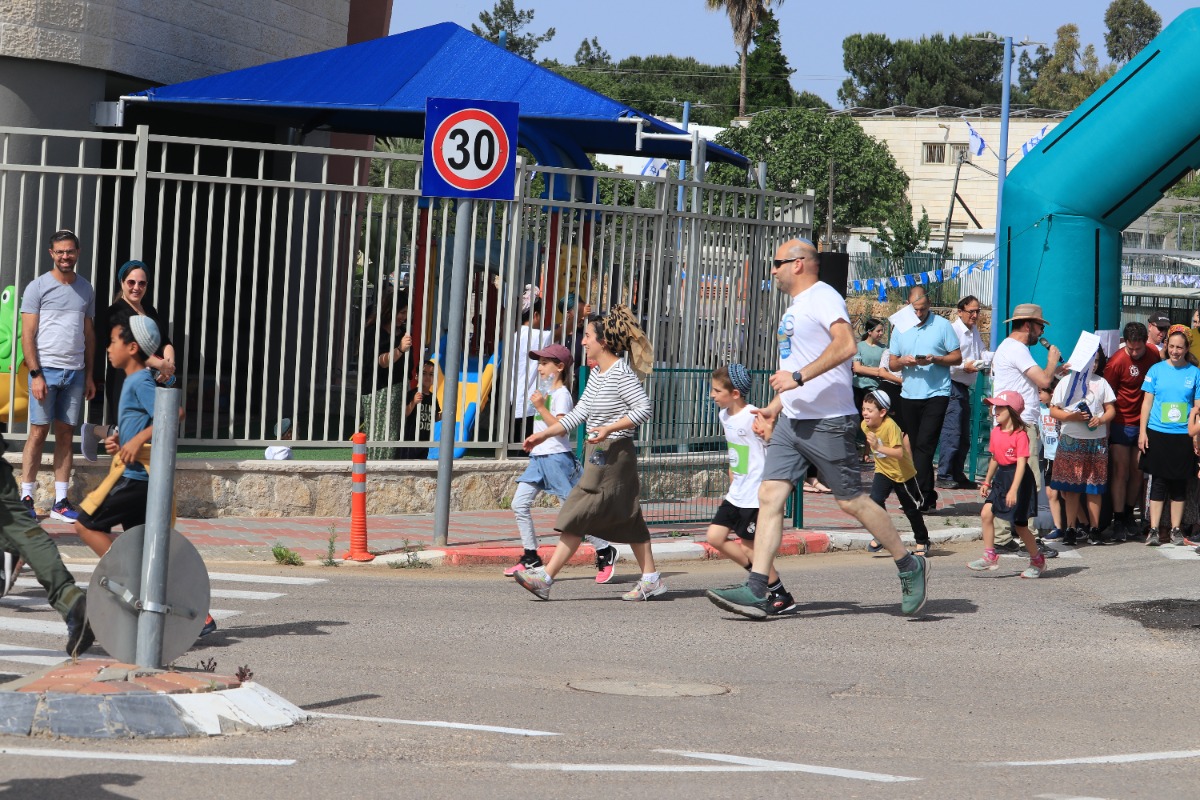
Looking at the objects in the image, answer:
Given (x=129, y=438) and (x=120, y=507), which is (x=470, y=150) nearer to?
(x=129, y=438)

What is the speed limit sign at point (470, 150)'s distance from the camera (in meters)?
11.0

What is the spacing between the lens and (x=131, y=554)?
19.5 ft

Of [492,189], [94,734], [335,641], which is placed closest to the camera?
[94,734]

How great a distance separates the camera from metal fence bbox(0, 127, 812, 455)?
12.5 meters

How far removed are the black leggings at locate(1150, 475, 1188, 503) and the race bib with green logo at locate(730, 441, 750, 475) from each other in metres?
4.58

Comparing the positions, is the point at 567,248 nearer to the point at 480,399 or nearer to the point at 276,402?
the point at 480,399

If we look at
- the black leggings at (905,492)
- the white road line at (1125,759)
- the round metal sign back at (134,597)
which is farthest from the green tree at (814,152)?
the round metal sign back at (134,597)

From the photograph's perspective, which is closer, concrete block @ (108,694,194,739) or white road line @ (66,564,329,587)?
concrete block @ (108,694,194,739)

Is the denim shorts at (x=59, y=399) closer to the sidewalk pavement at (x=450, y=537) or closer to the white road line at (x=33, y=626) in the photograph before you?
the sidewalk pavement at (x=450, y=537)

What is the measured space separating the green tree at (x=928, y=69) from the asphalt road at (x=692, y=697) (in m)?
101

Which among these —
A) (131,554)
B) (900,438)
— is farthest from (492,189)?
(131,554)

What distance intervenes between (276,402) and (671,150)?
5866mm

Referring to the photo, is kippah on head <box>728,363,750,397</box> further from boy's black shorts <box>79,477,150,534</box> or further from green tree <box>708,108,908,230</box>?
green tree <box>708,108,908,230</box>

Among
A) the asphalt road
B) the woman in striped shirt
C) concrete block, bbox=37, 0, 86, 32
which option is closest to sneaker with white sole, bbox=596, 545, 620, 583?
the asphalt road
